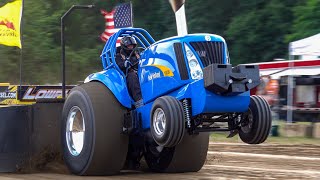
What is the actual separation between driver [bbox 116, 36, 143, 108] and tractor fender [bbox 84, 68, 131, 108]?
3.4 inches

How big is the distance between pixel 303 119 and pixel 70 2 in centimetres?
2201

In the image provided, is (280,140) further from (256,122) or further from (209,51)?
(209,51)

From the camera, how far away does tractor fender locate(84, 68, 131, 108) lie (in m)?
7.99

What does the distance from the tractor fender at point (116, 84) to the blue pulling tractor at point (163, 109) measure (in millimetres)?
12

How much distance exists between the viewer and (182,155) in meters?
8.62

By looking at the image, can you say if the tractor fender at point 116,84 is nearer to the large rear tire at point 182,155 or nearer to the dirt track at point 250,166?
the large rear tire at point 182,155

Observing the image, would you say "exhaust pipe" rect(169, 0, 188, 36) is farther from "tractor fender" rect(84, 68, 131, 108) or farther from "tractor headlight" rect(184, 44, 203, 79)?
"tractor headlight" rect(184, 44, 203, 79)

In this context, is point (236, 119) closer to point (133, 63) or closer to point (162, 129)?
point (162, 129)

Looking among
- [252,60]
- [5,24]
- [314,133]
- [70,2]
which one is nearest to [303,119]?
[314,133]

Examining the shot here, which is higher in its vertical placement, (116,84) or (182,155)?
(116,84)

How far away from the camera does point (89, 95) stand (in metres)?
8.06

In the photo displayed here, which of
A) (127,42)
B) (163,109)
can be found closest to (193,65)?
(163,109)

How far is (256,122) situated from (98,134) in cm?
187

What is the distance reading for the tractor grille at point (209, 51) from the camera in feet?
24.2
